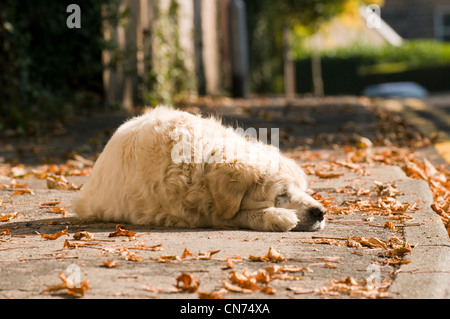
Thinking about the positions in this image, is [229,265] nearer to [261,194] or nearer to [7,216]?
[261,194]

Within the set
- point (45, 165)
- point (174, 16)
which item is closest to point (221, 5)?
point (174, 16)

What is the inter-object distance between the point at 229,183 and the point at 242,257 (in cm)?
80

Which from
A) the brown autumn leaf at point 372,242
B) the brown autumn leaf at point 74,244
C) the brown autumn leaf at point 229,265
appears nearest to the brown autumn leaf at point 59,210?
the brown autumn leaf at point 74,244

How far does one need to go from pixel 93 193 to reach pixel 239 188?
4.06ft

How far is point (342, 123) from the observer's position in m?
12.5

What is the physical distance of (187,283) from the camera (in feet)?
11.5

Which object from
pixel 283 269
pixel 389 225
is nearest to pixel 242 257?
pixel 283 269

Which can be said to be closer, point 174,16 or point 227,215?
point 227,215

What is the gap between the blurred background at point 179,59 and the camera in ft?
39.1

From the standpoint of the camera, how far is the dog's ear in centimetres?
471

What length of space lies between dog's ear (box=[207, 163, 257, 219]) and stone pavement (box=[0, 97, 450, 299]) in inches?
8.2

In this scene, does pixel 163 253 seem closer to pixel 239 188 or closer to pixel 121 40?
pixel 239 188

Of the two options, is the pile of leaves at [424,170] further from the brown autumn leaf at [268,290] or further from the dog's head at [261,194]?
the brown autumn leaf at [268,290]
